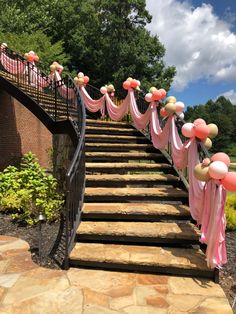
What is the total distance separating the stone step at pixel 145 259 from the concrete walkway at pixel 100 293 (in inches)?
4.1

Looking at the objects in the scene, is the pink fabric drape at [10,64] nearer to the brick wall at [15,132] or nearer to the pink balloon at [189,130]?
the brick wall at [15,132]

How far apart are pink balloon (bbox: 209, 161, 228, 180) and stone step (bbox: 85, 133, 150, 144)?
14.0 feet

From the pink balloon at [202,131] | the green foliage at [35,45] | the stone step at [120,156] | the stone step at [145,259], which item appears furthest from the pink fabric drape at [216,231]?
the green foliage at [35,45]

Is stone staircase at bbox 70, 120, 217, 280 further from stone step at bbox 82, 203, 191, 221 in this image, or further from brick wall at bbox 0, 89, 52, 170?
brick wall at bbox 0, 89, 52, 170

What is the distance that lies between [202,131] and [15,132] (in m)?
10.6

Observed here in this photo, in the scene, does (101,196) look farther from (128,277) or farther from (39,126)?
(39,126)

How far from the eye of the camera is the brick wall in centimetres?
1327

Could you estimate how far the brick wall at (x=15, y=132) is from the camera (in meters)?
13.3

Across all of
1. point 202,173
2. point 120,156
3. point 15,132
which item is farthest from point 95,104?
point 202,173

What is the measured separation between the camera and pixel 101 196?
5.64m

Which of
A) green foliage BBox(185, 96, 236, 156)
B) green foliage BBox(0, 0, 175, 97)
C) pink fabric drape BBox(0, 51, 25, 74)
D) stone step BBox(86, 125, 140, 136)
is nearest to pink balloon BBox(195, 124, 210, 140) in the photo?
stone step BBox(86, 125, 140, 136)

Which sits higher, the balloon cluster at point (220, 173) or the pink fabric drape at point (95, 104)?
the pink fabric drape at point (95, 104)

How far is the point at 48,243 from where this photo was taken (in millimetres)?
5141

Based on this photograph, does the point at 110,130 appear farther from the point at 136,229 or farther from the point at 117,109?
the point at 136,229
